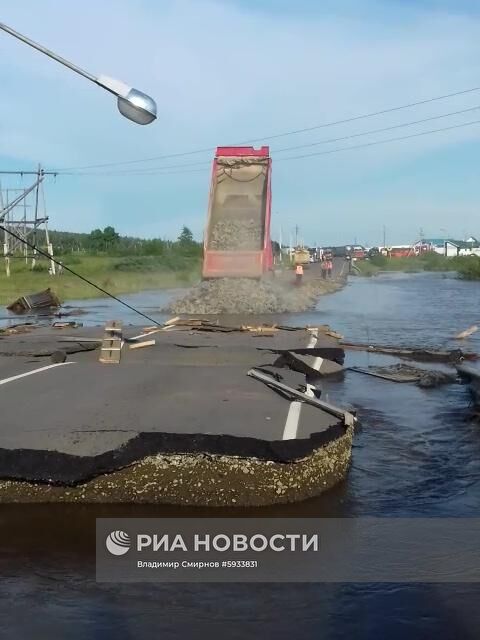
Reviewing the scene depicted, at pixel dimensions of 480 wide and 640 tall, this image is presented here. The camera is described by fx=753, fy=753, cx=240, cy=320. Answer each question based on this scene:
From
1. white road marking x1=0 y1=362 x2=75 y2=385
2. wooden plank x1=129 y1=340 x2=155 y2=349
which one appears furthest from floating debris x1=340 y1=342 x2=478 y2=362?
white road marking x1=0 y1=362 x2=75 y2=385

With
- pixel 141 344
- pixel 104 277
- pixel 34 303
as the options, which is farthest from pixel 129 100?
pixel 104 277

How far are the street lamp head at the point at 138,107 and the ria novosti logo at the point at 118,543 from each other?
10.7ft

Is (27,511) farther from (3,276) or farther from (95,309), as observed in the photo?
(3,276)

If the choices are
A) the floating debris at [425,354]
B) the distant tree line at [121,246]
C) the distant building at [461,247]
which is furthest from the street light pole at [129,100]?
the distant building at [461,247]

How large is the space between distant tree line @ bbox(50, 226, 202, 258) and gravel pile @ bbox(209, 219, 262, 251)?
40.0 meters

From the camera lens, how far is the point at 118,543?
16.1ft

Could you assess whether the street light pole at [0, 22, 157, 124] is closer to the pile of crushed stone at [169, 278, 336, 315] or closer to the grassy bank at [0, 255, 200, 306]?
the pile of crushed stone at [169, 278, 336, 315]

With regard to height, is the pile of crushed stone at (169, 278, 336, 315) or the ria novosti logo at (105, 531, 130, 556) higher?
the pile of crushed stone at (169, 278, 336, 315)

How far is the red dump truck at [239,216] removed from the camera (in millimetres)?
24141

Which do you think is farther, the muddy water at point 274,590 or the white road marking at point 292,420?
the white road marking at point 292,420

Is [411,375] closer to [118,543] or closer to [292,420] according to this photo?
[292,420]

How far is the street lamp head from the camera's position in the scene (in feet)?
20.0

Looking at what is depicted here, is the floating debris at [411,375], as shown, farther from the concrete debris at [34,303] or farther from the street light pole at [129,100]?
the concrete debris at [34,303]

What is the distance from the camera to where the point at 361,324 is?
2180cm
